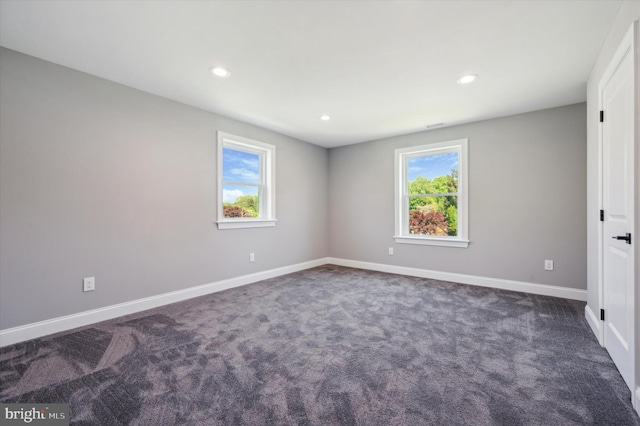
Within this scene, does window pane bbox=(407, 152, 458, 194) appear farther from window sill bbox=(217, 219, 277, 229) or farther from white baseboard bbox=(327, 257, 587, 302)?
window sill bbox=(217, 219, 277, 229)

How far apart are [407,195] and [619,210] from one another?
3.03 meters

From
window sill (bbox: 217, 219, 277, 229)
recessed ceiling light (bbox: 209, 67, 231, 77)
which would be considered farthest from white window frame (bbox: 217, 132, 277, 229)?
recessed ceiling light (bbox: 209, 67, 231, 77)

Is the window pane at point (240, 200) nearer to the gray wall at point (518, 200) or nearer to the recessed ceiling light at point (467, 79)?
the gray wall at point (518, 200)

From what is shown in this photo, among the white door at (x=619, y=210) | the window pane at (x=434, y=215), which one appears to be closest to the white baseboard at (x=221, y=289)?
the window pane at (x=434, y=215)

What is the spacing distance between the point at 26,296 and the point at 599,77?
519cm

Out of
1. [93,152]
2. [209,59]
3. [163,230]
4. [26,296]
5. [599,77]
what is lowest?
[26,296]

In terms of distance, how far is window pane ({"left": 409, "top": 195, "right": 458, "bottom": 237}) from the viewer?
14.7ft

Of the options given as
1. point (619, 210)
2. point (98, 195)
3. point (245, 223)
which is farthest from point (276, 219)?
point (619, 210)

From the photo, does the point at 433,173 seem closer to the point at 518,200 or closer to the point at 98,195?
the point at 518,200

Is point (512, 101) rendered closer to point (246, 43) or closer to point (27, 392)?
point (246, 43)

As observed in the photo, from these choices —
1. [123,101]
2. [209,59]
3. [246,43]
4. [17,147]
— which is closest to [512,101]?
[246,43]

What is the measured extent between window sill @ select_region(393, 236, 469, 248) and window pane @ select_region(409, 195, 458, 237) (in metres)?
0.16

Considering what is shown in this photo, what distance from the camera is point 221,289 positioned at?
3.89 m

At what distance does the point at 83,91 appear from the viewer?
2.73m
